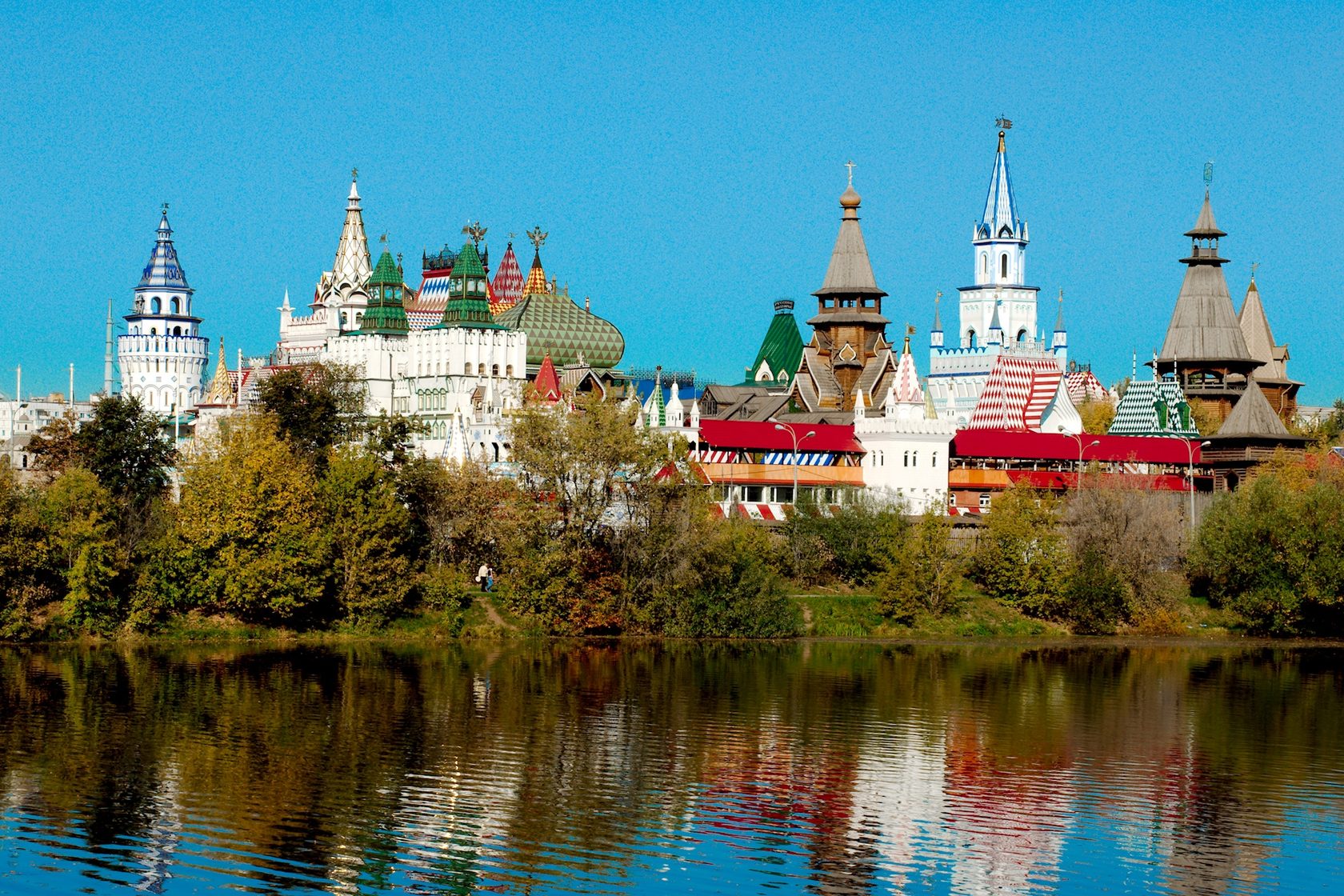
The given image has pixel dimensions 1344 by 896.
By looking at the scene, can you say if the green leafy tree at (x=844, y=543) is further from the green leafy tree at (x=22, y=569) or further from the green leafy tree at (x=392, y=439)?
the green leafy tree at (x=22, y=569)

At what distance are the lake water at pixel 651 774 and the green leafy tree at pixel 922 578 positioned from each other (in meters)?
7.80

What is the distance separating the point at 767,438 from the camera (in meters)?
81.7

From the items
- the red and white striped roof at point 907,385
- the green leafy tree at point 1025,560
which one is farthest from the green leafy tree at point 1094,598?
the red and white striped roof at point 907,385

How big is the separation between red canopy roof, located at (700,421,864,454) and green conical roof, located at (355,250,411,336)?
2096 centimetres

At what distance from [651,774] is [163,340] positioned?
9264 cm

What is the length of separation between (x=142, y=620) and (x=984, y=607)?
27.5 m

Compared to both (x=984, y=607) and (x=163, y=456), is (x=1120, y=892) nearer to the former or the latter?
(x=984, y=607)

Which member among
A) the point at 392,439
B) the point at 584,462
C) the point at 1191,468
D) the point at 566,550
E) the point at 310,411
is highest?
the point at 310,411

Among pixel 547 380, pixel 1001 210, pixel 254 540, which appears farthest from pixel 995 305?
pixel 254 540

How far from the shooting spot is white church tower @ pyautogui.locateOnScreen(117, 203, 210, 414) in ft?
416

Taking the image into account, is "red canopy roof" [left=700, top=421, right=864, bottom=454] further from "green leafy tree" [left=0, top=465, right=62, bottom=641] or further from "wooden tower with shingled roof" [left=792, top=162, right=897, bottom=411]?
"green leafy tree" [left=0, top=465, right=62, bottom=641]

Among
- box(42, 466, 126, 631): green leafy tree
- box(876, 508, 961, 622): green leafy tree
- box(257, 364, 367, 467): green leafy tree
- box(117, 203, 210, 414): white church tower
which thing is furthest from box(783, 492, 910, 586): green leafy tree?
box(117, 203, 210, 414): white church tower

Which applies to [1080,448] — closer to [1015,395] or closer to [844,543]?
[1015,395]

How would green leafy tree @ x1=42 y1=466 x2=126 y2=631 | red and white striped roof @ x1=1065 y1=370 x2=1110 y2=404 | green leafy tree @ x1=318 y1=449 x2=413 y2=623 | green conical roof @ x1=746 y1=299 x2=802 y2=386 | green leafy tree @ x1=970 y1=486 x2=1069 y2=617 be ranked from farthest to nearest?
green conical roof @ x1=746 y1=299 x2=802 y2=386 < red and white striped roof @ x1=1065 y1=370 x2=1110 y2=404 < green leafy tree @ x1=970 y1=486 x2=1069 y2=617 < green leafy tree @ x1=318 y1=449 x2=413 y2=623 < green leafy tree @ x1=42 y1=466 x2=126 y2=631
